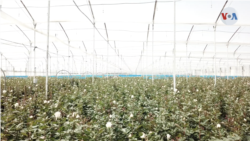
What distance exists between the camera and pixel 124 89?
6.03 m

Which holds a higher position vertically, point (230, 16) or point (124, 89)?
point (230, 16)

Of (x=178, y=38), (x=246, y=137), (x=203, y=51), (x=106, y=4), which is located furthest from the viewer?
(x=203, y=51)

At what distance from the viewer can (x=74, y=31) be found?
12.5 metres

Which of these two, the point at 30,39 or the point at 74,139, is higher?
the point at 30,39

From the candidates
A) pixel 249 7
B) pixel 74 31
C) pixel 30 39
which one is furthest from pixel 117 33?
pixel 249 7

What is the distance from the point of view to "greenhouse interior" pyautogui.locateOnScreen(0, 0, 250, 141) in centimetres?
217

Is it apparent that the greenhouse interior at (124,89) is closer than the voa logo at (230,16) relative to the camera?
Yes

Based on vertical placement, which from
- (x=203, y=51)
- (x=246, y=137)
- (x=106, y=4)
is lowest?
(x=246, y=137)

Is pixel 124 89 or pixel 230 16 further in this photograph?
pixel 230 16

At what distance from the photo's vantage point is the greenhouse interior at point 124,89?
2172mm

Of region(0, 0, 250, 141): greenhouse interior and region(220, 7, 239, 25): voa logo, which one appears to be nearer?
region(0, 0, 250, 141): greenhouse interior

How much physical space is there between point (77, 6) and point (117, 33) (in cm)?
499

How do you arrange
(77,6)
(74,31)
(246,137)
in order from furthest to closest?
(74,31) < (77,6) < (246,137)

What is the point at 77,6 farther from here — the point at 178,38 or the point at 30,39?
the point at 178,38
